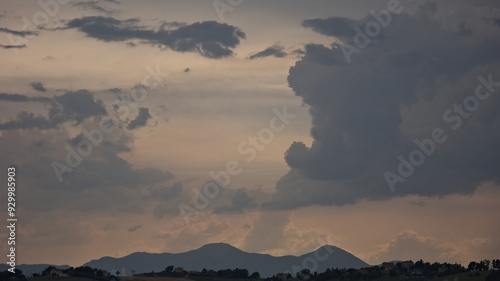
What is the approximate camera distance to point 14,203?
176375 millimetres

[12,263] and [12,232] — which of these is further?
[12,263]

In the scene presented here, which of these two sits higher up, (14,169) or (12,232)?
(14,169)

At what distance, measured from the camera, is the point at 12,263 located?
604 feet

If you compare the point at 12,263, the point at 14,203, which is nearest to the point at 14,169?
the point at 14,203

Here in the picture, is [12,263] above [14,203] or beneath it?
beneath

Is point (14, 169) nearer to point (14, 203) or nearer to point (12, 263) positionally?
point (14, 203)

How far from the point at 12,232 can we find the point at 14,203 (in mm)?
7638

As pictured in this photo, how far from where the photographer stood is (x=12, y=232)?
564ft

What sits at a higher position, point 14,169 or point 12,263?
point 14,169

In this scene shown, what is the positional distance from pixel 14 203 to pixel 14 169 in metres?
9.82

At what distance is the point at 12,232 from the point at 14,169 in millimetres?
17449

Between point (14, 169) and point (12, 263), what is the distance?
2296 cm

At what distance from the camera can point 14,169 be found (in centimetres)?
18225

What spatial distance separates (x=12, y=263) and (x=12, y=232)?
617 inches
